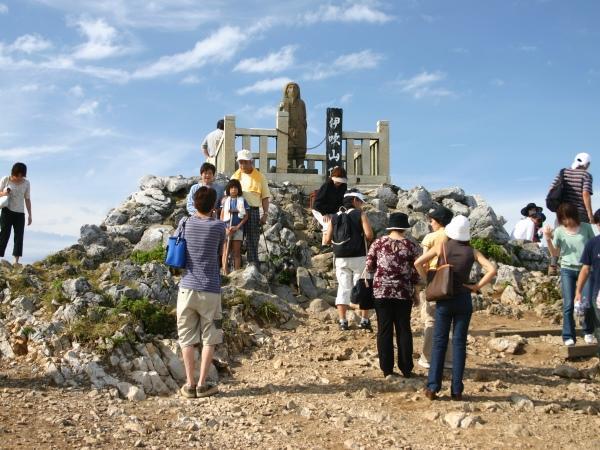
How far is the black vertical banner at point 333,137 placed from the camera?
58.2 feet

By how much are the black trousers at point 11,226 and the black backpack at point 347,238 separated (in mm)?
5973

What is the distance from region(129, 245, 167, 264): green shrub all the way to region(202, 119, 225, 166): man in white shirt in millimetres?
4908

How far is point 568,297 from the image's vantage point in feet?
28.3

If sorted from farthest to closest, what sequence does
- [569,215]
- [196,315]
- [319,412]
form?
[569,215]
[196,315]
[319,412]

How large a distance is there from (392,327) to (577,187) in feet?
12.6

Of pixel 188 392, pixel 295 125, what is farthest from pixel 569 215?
pixel 295 125

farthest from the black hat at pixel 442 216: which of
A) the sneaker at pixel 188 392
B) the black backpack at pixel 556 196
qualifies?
the sneaker at pixel 188 392

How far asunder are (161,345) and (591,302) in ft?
16.7

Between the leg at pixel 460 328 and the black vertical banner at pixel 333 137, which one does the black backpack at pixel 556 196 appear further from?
the black vertical banner at pixel 333 137

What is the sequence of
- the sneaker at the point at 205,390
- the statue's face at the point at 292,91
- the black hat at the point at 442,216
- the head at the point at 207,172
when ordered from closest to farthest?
the sneaker at the point at 205,390
the black hat at the point at 442,216
the head at the point at 207,172
the statue's face at the point at 292,91

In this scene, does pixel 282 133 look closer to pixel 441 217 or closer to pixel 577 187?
pixel 577 187

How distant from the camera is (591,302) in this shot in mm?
7465

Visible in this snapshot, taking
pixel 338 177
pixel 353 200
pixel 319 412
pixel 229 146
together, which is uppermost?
pixel 229 146

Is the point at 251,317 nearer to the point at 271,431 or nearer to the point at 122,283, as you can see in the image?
the point at 122,283
